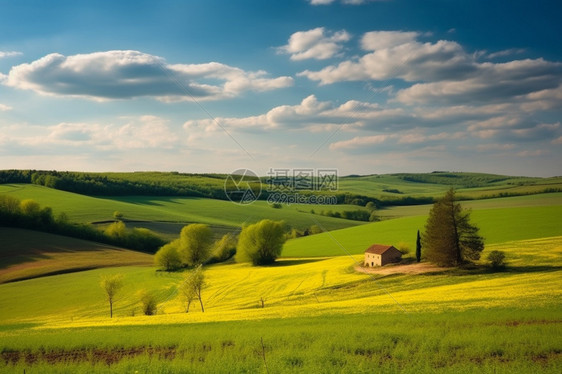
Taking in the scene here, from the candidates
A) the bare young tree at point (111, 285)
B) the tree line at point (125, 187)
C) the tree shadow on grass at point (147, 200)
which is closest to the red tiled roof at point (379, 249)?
the bare young tree at point (111, 285)

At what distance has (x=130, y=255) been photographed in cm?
7388

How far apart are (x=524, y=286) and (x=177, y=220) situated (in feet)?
275

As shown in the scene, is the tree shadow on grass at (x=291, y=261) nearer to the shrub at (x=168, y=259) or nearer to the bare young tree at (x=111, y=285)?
the shrub at (x=168, y=259)

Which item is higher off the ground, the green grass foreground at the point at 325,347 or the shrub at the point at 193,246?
the green grass foreground at the point at 325,347

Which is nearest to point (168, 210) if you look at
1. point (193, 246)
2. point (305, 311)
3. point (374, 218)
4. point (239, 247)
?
point (193, 246)

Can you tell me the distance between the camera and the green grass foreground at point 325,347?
43.6 feet

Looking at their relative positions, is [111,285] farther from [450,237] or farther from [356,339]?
[450,237]

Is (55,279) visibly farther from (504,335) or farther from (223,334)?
(504,335)

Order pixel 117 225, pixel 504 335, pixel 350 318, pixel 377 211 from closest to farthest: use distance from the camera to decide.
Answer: pixel 504 335
pixel 350 318
pixel 117 225
pixel 377 211

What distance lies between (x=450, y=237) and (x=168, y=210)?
85327mm

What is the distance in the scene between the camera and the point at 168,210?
110000 mm

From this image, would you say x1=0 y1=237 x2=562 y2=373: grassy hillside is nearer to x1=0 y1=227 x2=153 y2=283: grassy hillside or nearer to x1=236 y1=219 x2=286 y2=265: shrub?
x1=236 y1=219 x2=286 y2=265: shrub

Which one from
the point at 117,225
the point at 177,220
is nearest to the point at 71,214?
the point at 117,225

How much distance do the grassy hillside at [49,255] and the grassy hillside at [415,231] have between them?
102 feet
